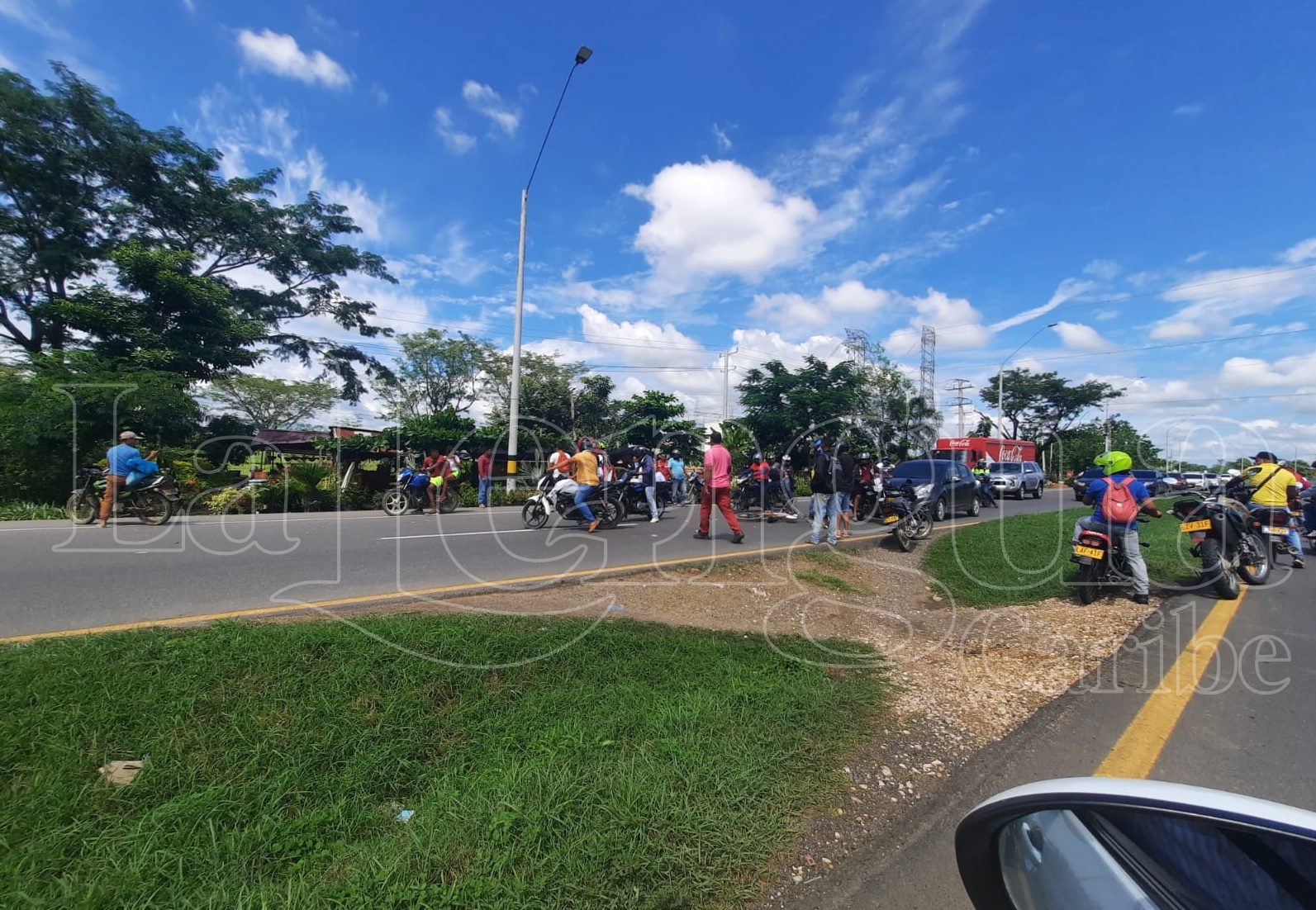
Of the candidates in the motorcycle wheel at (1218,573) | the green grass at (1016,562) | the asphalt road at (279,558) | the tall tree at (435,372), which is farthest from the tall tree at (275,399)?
the motorcycle wheel at (1218,573)

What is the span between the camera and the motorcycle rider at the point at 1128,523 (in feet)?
20.9

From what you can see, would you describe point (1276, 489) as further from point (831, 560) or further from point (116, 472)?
point (116, 472)

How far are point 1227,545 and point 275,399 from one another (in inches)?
1738

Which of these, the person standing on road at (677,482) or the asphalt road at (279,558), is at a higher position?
the person standing on road at (677,482)

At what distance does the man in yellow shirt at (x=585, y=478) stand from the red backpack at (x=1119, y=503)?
736cm

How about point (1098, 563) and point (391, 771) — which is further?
point (1098, 563)

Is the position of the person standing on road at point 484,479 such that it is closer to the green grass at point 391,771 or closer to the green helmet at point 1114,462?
the green grass at point 391,771

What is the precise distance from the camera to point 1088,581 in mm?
6668

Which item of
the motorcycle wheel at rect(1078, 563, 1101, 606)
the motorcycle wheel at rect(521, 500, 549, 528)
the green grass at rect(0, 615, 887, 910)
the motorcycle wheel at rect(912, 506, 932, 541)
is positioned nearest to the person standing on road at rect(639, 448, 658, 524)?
Answer: the motorcycle wheel at rect(521, 500, 549, 528)

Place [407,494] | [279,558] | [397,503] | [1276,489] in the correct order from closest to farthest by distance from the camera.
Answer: [279,558] → [1276,489] → [397,503] → [407,494]

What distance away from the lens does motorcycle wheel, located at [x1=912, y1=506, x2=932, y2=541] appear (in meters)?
10.3

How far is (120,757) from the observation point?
2447mm

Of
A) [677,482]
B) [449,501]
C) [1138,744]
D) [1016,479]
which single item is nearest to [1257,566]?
[1138,744]

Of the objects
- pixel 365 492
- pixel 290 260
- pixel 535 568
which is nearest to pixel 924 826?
pixel 535 568
